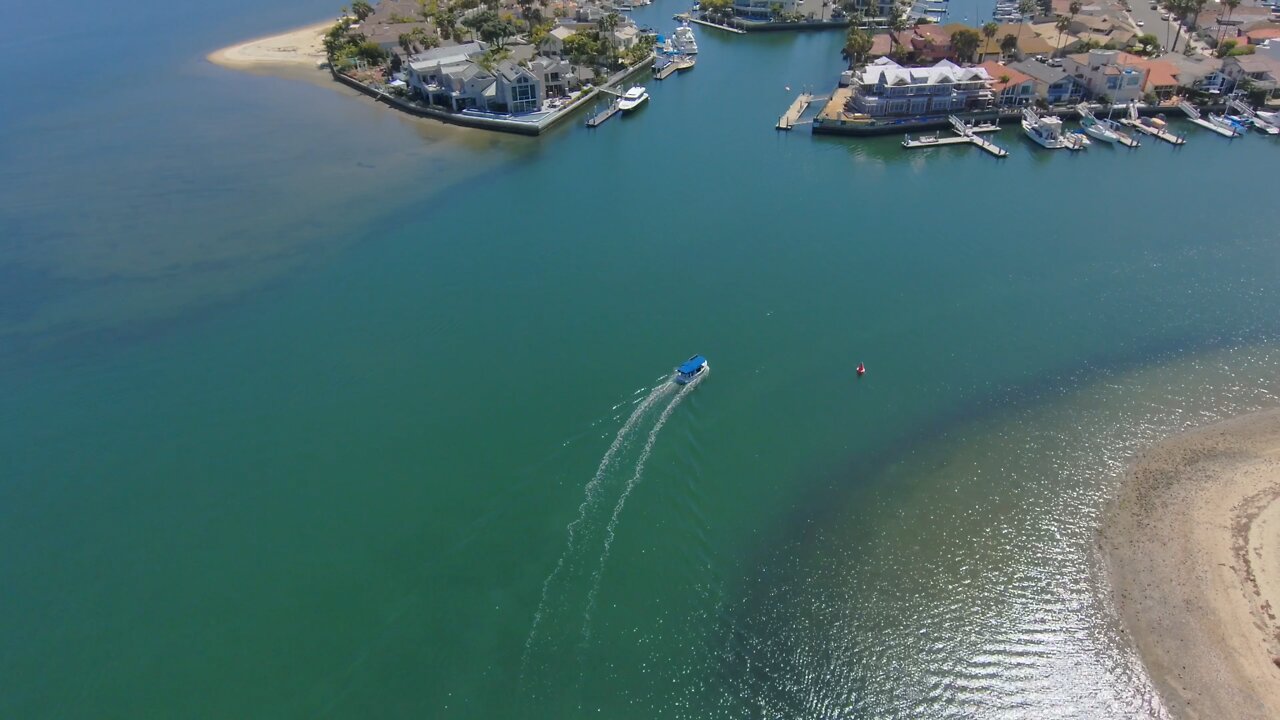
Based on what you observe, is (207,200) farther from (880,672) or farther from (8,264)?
(880,672)

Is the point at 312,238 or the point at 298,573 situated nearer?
the point at 298,573

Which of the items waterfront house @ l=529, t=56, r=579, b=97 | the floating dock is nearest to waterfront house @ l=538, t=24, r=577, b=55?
waterfront house @ l=529, t=56, r=579, b=97

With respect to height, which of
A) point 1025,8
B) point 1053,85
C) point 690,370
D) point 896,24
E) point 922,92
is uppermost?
point 1025,8

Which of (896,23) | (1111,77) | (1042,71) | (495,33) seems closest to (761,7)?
(896,23)

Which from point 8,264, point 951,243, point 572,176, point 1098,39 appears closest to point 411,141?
point 572,176

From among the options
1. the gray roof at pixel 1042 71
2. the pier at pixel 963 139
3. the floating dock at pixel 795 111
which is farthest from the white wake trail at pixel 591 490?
the gray roof at pixel 1042 71

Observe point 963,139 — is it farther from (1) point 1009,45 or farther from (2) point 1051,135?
(1) point 1009,45
